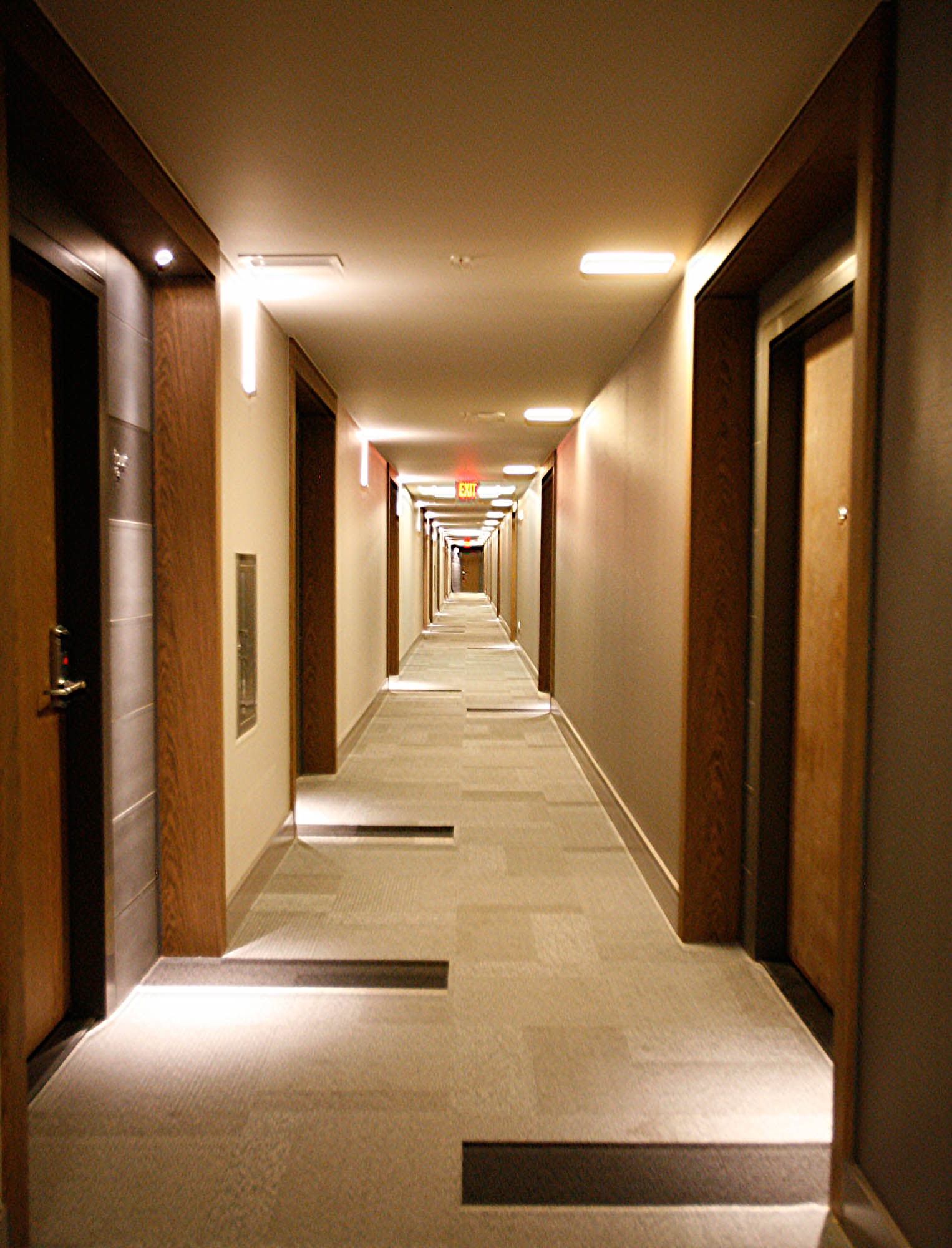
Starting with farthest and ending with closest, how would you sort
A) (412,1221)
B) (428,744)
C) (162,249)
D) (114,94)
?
(428,744) < (162,249) < (114,94) < (412,1221)

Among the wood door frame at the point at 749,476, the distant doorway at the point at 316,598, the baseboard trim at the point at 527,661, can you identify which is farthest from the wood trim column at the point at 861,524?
the baseboard trim at the point at 527,661

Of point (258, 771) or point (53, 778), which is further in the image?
point (258, 771)

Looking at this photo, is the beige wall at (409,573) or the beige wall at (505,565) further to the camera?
the beige wall at (505,565)

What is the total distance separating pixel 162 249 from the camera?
113 inches

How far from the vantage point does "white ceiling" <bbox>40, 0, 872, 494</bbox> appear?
1.88m

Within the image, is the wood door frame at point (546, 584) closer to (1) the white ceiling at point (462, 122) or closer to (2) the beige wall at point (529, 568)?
(2) the beige wall at point (529, 568)

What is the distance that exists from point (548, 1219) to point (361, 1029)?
3.06 feet

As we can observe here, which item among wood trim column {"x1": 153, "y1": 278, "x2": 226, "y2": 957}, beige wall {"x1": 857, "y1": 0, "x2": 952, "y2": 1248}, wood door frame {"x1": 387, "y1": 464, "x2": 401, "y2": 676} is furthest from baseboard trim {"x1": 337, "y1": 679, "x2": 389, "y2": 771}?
beige wall {"x1": 857, "y1": 0, "x2": 952, "y2": 1248}

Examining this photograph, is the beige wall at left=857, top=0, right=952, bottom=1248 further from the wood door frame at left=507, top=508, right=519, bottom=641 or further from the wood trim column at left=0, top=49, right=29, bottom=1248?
the wood door frame at left=507, top=508, right=519, bottom=641

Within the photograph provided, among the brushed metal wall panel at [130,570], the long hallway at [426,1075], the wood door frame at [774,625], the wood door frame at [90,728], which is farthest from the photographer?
the wood door frame at [774,625]

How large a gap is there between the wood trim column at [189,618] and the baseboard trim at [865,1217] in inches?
84.5

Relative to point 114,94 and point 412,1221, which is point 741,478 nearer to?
point 114,94

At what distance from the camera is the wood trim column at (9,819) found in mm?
1714

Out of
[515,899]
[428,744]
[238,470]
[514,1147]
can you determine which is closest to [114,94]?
[238,470]
